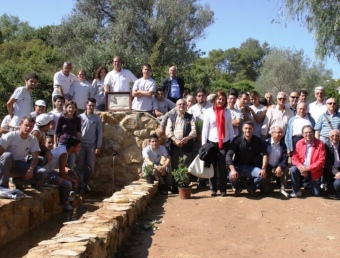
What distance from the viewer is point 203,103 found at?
8062 mm

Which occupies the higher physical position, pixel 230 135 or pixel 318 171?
→ pixel 230 135

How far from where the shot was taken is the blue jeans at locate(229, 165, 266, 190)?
682cm

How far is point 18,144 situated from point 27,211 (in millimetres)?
998

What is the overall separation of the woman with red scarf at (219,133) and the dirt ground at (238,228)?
0.31m

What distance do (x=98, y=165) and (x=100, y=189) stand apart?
1.79ft

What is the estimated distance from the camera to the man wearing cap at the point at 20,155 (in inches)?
232

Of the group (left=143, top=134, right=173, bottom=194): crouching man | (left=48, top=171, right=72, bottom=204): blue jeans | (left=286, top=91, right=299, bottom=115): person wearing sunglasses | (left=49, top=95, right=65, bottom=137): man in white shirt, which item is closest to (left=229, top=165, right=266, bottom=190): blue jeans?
(left=143, top=134, right=173, bottom=194): crouching man

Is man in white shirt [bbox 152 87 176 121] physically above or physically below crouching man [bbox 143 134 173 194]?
above

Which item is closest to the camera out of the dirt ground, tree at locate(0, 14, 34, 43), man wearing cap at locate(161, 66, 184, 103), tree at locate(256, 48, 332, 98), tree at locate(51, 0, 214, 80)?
the dirt ground

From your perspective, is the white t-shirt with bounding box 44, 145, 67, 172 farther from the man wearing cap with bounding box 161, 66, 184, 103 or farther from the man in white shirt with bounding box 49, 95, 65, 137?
the man wearing cap with bounding box 161, 66, 184, 103

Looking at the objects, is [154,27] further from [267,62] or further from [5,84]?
[267,62]

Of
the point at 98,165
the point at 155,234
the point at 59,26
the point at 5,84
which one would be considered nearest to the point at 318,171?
the point at 155,234

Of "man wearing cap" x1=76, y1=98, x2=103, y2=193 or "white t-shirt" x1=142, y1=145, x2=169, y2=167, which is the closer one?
"white t-shirt" x1=142, y1=145, x2=169, y2=167

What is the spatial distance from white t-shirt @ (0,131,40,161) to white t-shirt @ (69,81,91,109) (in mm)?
2328
